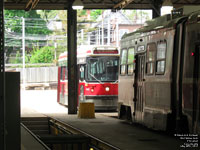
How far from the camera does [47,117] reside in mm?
24594

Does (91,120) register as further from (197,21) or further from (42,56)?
(42,56)

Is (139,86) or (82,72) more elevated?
(82,72)

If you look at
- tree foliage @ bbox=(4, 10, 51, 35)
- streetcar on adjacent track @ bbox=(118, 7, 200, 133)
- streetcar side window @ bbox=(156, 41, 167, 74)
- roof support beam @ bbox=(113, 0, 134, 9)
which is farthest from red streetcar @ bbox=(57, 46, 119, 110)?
tree foliage @ bbox=(4, 10, 51, 35)

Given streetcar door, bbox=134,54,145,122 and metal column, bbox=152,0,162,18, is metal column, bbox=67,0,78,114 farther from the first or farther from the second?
streetcar door, bbox=134,54,145,122

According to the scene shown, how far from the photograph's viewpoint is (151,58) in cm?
1681

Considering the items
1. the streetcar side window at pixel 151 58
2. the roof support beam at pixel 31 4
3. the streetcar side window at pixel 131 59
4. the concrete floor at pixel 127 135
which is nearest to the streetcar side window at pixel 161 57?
the streetcar side window at pixel 151 58

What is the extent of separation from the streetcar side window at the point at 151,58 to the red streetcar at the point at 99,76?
1123 cm

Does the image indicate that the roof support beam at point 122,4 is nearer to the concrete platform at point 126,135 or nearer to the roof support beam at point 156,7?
the roof support beam at point 156,7

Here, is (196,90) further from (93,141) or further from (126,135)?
(126,135)

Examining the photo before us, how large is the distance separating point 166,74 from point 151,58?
5.55 feet

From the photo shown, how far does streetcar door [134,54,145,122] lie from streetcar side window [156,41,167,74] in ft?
5.49

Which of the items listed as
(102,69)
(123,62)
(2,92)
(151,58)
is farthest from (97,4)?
(2,92)

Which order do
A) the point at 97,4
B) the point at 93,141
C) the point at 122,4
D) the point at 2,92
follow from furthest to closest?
1. the point at 97,4
2. the point at 122,4
3. the point at 93,141
4. the point at 2,92

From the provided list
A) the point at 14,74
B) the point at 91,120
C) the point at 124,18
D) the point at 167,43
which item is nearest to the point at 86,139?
the point at 167,43
